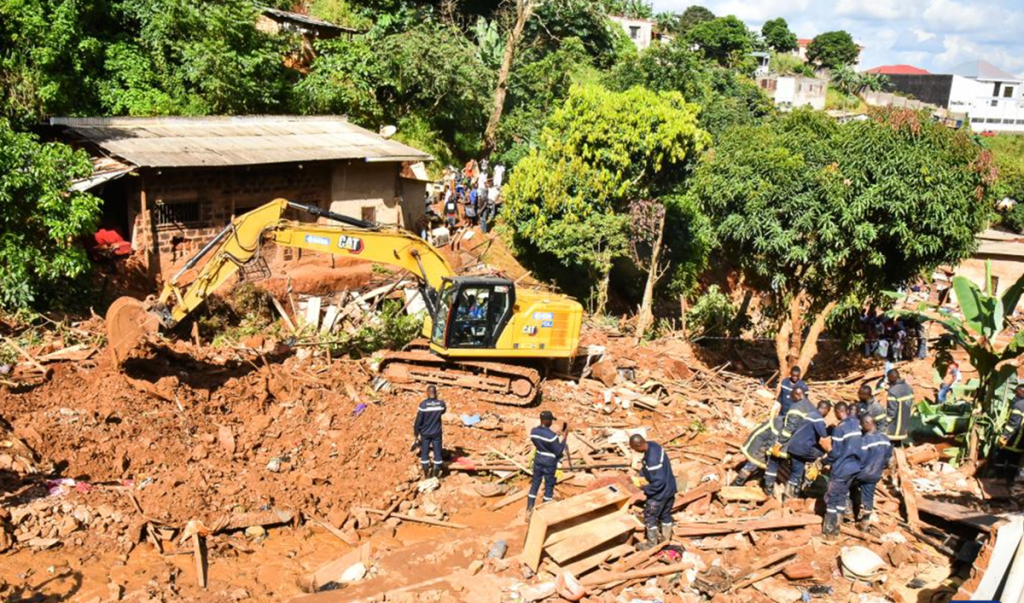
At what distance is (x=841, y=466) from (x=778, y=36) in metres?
71.5

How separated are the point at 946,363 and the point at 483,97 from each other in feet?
64.4

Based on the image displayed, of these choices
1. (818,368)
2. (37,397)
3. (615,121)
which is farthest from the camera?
(615,121)

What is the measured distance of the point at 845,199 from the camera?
16219mm

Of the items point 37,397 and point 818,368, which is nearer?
point 37,397

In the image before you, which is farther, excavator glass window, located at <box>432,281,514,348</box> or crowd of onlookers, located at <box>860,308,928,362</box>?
crowd of onlookers, located at <box>860,308,928,362</box>

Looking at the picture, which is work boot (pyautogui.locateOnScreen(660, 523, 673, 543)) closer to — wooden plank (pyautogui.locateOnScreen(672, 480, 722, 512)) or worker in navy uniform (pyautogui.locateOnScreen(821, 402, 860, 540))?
wooden plank (pyautogui.locateOnScreen(672, 480, 722, 512))

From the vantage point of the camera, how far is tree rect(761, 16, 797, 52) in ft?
247

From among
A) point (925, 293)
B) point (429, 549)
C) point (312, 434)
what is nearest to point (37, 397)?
point (312, 434)

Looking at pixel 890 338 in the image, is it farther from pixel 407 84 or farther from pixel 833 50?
pixel 833 50

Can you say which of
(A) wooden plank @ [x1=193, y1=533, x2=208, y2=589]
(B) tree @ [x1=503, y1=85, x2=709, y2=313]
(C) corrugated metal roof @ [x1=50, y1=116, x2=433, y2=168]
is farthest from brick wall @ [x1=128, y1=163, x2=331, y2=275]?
(A) wooden plank @ [x1=193, y1=533, x2=208, y2=589]

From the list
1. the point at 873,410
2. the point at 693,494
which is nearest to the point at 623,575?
the point at 693,494

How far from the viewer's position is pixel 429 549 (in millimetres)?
10867

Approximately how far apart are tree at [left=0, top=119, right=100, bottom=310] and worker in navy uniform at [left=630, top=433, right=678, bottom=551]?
11136mm

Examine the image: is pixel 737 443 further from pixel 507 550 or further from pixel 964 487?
pixel 507 550
